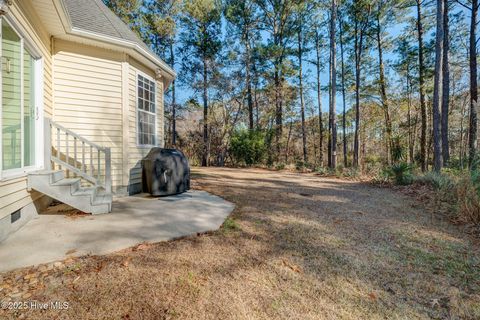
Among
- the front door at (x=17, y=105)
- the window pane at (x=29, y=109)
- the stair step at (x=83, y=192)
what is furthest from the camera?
the stair step at (x=83, y=192)

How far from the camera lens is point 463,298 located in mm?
1759

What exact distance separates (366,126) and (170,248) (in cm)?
1984

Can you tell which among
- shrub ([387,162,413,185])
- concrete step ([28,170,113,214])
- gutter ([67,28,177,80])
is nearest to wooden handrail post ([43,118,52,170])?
concrete step ([28,170,113,214])

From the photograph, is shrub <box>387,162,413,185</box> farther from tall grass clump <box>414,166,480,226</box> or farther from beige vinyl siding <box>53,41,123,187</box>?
beige vinyl siding <box>53,41,123,187</box>

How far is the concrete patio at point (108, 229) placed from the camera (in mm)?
2271

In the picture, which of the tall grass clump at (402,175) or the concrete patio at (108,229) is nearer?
the concrete patio at (108,229)

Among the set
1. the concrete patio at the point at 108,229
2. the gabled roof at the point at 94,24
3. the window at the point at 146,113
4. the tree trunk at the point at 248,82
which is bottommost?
the concrete patio at the point at 108,229

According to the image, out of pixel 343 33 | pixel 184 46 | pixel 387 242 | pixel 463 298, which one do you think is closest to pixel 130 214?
pixel 387 242

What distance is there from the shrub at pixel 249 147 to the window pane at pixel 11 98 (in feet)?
35.3

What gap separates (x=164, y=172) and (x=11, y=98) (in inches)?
101

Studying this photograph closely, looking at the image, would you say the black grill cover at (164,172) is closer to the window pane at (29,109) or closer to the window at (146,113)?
the window at (146,113)

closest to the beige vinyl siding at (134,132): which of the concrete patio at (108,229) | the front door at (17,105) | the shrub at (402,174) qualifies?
the concrete patio at (108,229)

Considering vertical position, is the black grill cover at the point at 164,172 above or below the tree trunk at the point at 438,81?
below

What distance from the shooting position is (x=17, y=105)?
10.3ft
